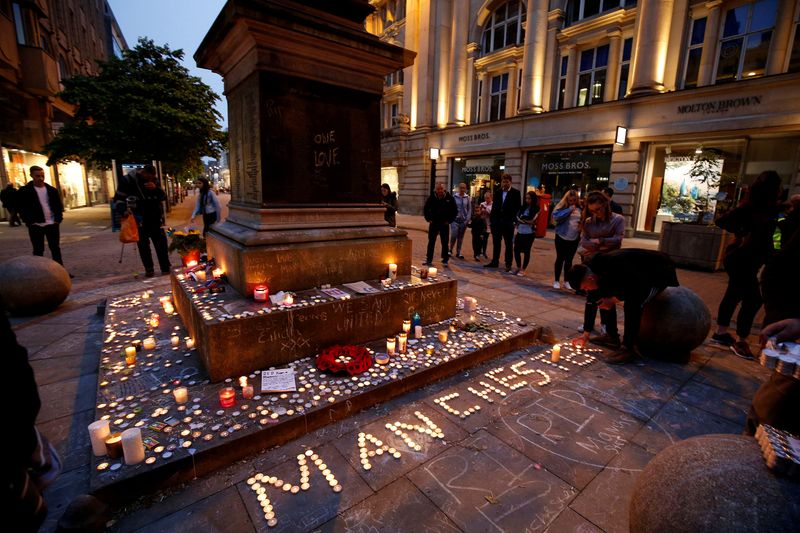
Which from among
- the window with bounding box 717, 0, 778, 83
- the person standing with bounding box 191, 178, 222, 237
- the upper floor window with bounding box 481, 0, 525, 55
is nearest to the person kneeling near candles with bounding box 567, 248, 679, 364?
the person standing with bounding box 191, 178, 222, 237

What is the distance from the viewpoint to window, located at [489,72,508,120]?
2025 cm

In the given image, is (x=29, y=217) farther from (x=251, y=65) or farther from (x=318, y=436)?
(x=318, y=436)

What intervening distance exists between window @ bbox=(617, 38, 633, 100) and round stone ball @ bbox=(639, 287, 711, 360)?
1390cm

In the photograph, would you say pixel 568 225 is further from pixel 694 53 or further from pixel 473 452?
pixel 694 53

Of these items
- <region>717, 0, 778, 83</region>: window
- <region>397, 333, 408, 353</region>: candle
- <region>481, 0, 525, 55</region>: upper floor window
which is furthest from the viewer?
<region>481, 0, 525, 55</region>: upper floor window

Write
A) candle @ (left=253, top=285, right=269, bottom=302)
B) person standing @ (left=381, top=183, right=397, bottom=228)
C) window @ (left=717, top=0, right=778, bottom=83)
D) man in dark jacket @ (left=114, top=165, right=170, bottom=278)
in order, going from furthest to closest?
window @ (left=717, top=0, right=778, bottom=83) → person standing @ (left=381, top=183, right=397, bottom=228) → man in dark jacket @ (left=114, top=165, right=170, bottom=278) → candle @ (left=253, top=285, right=269, bottom=302)

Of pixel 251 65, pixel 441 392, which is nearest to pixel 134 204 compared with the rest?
pixel 251 65

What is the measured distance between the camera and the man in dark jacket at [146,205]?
24.4 ft

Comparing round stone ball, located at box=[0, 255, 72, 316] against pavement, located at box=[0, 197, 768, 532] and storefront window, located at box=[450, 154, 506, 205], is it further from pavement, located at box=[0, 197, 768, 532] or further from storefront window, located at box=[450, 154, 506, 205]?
storefront window, located at box=[450, 154, 506, 205]

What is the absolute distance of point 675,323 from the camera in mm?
4328

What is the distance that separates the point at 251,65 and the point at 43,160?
26.8m

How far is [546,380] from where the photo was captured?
12.7 ft

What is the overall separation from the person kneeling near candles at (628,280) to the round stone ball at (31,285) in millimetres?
7741

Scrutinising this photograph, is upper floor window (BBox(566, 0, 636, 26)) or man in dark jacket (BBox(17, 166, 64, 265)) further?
upper floor window (BBox(566, 0, 636, 26))
